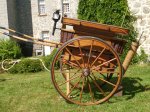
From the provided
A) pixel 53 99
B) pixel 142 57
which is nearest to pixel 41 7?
pixel 142 57

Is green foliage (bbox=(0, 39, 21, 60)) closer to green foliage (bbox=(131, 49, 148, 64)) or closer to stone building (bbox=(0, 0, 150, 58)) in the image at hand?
stone building (bbox=(0, 0, 150, 58))

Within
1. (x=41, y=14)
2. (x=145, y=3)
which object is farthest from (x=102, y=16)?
(x=41, y=14)

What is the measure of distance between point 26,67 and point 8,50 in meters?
5.11

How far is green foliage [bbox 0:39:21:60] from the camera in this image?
51.0 ft

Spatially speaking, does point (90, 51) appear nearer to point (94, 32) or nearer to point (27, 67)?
point (94, 32)

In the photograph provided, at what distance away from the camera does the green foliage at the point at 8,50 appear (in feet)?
51.0

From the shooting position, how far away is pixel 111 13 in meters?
11.1

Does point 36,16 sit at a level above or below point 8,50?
above

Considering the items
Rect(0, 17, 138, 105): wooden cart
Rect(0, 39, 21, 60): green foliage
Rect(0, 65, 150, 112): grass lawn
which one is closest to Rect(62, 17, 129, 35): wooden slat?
Rect(0, 17, 138, 105): wooden cart

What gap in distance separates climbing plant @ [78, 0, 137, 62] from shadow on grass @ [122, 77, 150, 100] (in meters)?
3.17

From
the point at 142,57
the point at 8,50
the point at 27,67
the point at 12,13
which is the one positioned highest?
the point at 12,13

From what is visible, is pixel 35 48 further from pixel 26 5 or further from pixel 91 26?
pixel 91 26

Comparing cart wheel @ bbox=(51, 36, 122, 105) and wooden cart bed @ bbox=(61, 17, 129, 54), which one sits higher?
wooden cart bed @ bbox=(61, 17, 129, 54)

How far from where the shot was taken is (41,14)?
65.4 feet
